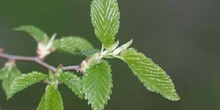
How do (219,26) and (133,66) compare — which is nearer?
(133,66)

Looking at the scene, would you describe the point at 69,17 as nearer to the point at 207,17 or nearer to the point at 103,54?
the point at 207,17

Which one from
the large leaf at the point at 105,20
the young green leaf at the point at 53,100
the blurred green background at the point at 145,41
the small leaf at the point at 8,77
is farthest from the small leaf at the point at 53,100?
the blurred green background at the point at 145,41

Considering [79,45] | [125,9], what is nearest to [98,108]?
[79,45]

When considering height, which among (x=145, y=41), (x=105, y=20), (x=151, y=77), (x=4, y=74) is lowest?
(x=151, y=77)

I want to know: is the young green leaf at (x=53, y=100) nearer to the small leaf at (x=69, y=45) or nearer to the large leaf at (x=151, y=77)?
the large leaf at (x=151, y=77)

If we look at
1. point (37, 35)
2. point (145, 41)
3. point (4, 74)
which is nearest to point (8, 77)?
point (4, 74)

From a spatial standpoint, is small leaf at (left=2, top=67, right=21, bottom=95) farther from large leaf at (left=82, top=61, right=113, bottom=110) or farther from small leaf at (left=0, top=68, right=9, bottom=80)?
large leaf at (left=82, top=61, right=113, bottom=110)

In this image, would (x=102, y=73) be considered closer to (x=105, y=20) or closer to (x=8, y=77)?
(x=105, y=20)
